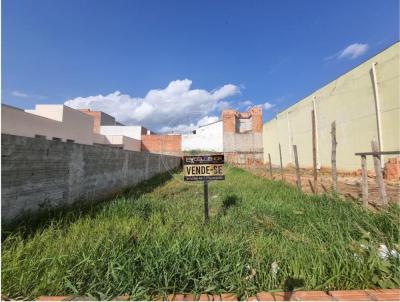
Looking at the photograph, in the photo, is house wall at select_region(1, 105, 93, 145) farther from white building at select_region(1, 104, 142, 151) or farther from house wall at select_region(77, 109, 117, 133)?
house wall at select_region(77, 109, 117, 133)

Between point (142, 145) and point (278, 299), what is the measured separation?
37.2m

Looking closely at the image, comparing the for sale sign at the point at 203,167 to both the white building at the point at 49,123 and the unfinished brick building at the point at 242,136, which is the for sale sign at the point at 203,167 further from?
the unfinished brick building at the point at 242,136

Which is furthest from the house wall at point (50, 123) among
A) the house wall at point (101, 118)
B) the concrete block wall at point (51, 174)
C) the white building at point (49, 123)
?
the house wall at point (101, 118)

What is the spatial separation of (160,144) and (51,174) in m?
33.2

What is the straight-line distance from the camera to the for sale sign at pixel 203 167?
4910mm

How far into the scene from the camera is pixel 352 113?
1529 cm

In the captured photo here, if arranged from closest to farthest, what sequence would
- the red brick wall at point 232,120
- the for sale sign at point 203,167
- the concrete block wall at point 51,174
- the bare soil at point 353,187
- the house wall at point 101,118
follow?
the concrete block wall at point 51,174, the for sale sign at point 203,167, the bare soil at point 353,187, the red brick wall at point 232,120, the house wall at point 101,118

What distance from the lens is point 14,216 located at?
4.05 metres

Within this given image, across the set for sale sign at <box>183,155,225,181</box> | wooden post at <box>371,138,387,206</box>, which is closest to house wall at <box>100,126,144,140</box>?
for sale sign at <box>183,155,225,181</box>

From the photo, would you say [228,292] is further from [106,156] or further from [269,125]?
[269,125]

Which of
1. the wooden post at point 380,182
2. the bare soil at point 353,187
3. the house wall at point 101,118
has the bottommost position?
the bare soil at point 353,187

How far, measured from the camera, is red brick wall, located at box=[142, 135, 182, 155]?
3822 cm

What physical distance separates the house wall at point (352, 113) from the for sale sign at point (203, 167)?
10.7m

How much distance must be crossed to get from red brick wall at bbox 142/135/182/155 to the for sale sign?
3369cm
